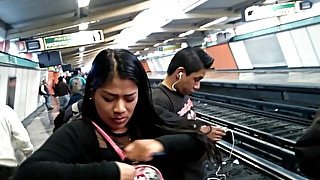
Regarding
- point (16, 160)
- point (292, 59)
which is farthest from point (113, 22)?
point (16, 160)

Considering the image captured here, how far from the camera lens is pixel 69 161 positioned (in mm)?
1301

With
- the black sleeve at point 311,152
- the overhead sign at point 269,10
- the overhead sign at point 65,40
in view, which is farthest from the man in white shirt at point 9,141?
the overhead sign at point 269,10

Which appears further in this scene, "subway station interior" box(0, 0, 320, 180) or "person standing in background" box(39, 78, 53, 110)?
"person standing in background" box(39, 78, 53, 110)

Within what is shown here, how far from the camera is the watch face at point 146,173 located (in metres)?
1.22

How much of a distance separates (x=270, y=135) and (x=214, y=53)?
704 inches

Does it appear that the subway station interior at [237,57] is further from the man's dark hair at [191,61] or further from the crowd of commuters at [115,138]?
the crowd of commuters at [115,138]

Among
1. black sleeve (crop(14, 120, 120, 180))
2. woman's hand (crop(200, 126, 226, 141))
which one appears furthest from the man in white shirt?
black sleeve (crop(14, 120, 120, 180))

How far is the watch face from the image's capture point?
1.22 meters

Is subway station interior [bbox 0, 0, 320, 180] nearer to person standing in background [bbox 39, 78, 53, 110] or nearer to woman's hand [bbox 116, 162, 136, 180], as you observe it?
person standing in background [bbox 39, 78, 53, 110]

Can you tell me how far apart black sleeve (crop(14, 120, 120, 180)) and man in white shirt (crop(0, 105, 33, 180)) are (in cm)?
345

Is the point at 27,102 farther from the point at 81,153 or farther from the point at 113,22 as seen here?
the point at 81,153

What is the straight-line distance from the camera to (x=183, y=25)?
22188mm

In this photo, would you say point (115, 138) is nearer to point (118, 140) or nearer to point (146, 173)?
point (118, 140)

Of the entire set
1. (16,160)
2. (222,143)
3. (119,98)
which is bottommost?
(222,143)
